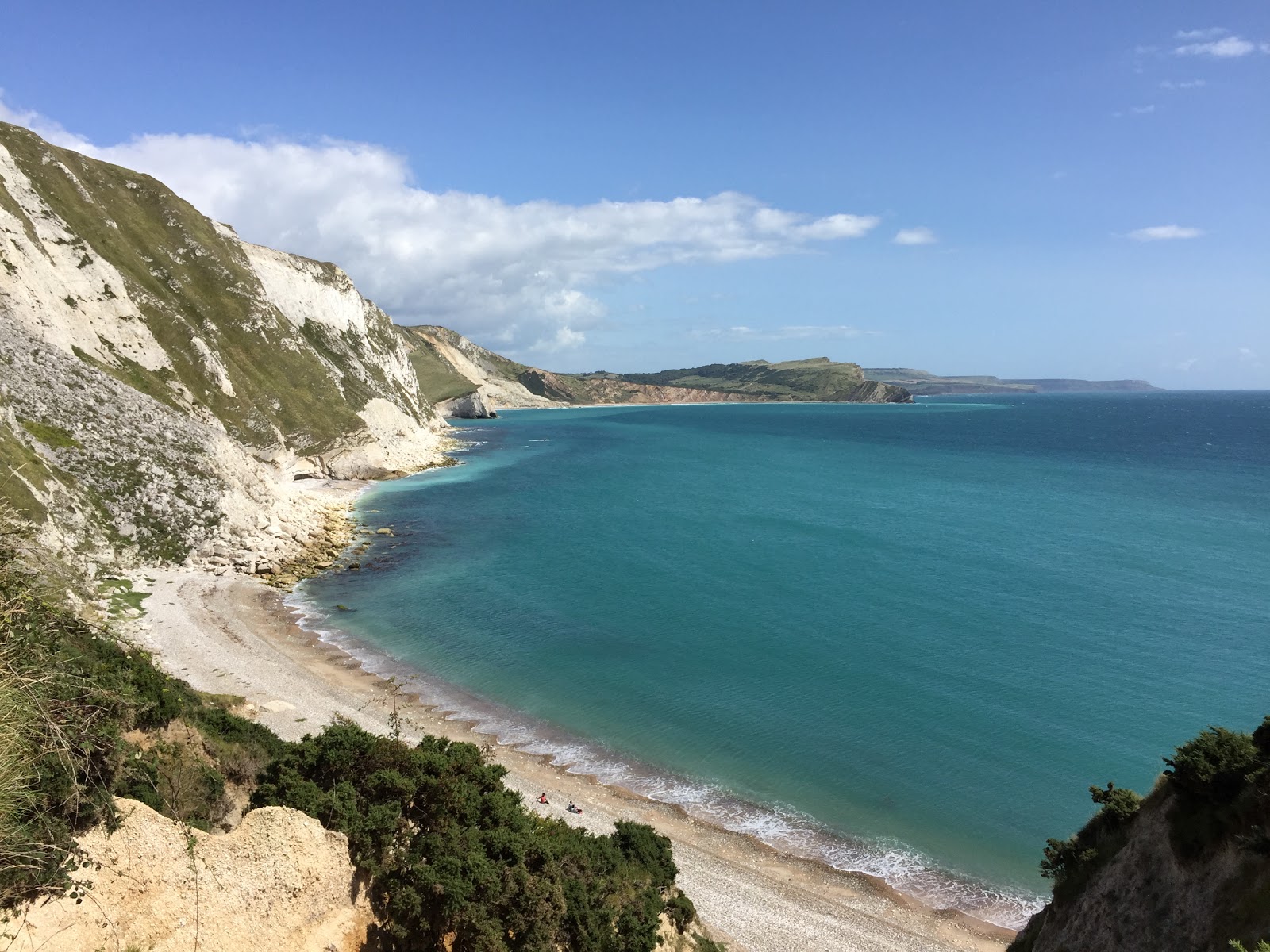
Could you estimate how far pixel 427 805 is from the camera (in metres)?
16.0

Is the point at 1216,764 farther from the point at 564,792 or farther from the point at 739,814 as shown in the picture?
the point at 564,792

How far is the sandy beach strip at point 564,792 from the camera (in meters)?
21.4

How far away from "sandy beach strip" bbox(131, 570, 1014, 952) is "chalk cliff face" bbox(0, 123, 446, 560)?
6.97 meters

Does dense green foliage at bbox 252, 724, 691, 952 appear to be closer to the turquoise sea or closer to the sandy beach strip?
the sandy beach strip

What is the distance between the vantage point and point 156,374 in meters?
64.1

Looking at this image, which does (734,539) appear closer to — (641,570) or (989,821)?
(641,570)

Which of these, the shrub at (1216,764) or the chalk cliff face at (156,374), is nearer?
the shrub at (1216,764)

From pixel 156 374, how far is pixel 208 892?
6522cm

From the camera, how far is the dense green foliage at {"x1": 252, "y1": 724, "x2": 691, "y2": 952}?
13.9 m

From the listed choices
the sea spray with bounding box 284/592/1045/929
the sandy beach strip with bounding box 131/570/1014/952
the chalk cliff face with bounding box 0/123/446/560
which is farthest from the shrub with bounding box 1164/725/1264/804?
the chalk cliff face with bounding box 0/123/446/560

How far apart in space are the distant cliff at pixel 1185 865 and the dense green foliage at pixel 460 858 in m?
8.96

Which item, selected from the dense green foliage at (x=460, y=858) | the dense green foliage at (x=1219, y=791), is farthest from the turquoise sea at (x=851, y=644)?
the dense green foliage at (x=460, y=858)

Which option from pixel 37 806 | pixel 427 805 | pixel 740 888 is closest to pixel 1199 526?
pixel 740 888

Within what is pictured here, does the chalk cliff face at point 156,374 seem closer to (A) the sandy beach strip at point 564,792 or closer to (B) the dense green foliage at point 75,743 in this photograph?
(A) the sandy beach strip at point 564,792
